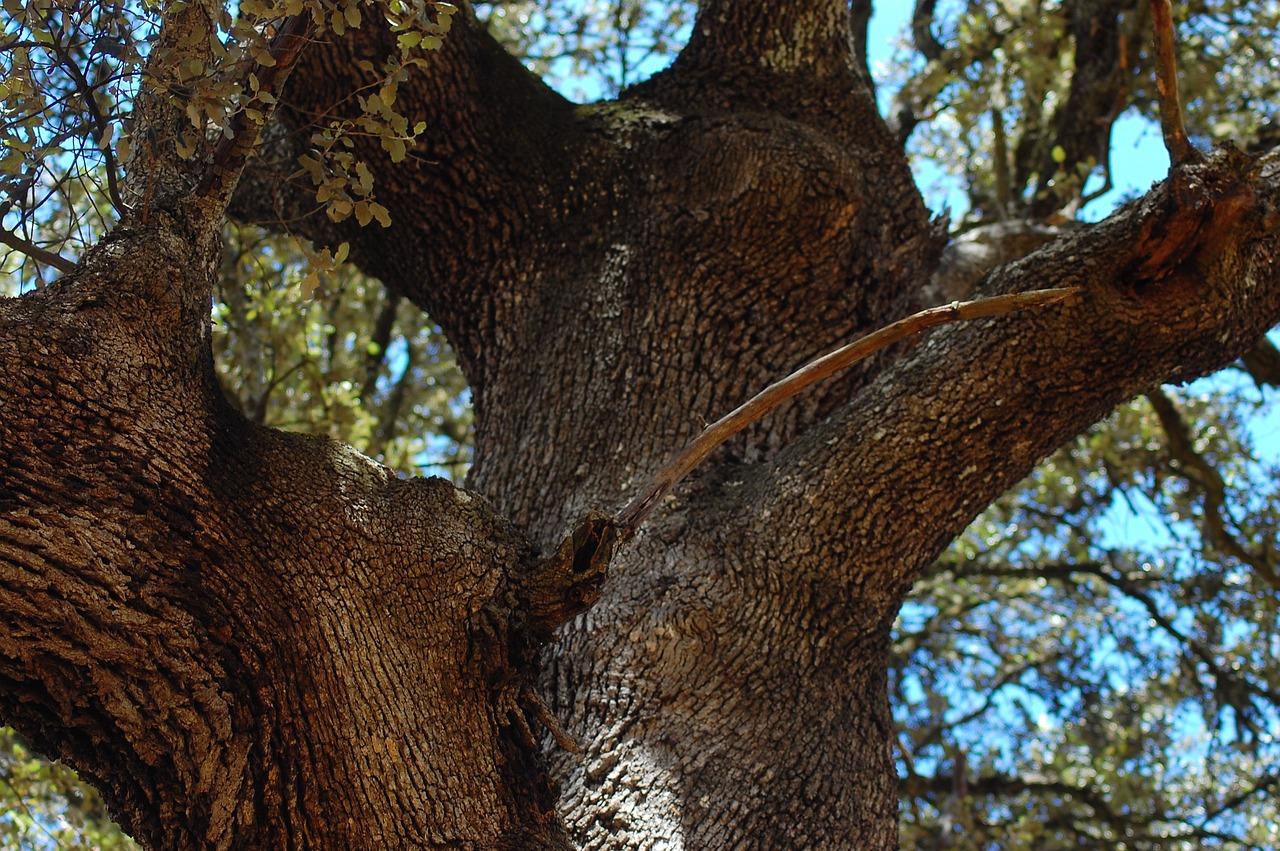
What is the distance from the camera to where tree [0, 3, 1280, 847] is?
82.0 inches

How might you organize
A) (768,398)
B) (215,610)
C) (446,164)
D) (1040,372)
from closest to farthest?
(215,610) < (768,398) < (1040,372) < (446,164)

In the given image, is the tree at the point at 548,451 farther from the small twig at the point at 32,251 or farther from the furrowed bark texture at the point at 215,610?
the small twig at the point at 32,251

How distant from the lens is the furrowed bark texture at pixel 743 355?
2.75 m

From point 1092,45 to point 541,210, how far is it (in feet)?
12.8

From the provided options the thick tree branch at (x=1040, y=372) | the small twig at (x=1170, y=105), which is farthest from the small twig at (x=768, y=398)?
the small twig at (x=1170, y=105)

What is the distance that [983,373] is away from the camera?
292cm

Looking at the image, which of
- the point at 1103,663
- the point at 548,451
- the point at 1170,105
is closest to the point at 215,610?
the point at 548,451

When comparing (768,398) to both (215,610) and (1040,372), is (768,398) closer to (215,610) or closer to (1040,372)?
(1040,372)

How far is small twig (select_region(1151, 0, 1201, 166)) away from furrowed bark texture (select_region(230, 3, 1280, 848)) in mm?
86

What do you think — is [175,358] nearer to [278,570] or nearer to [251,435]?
[251,435]

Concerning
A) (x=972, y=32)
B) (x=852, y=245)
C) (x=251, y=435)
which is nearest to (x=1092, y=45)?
(x=972, y=32)

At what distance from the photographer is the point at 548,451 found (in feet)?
11.0

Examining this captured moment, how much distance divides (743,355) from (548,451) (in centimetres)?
68

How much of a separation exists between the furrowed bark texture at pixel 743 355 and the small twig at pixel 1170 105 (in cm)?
9
